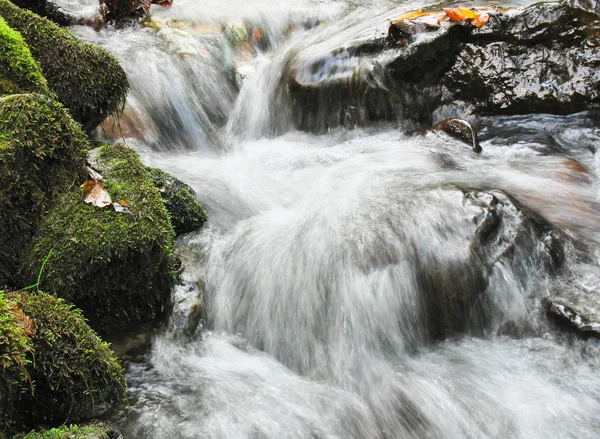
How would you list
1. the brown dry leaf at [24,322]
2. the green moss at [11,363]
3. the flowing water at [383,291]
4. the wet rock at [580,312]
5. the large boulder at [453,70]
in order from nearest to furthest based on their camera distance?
the green moss at [11,363], the brown dry leaf at [24,322], the flowing water at [383,291], the wet rock at [580,312], the large boulder at [453,70]

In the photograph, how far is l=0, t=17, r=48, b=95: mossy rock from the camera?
351 cm

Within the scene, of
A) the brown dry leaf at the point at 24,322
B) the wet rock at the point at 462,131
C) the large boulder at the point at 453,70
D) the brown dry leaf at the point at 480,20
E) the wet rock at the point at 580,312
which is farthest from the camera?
the brown dry leaf at the point at 480,20

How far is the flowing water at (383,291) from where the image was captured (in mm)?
3070

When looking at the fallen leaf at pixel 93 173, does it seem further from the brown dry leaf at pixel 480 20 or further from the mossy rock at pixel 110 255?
the brown dry leaf at pixel 480 20

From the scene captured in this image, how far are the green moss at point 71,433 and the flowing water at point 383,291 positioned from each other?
16.3 inches

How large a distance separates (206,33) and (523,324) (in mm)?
5990

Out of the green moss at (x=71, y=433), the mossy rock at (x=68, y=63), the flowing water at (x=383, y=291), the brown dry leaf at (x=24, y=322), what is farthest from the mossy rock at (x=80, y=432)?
the mossy rock at (x=68, y=63)

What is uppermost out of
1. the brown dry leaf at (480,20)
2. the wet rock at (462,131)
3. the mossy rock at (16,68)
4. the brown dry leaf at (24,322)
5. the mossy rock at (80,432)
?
the mossy rock at (16,68)

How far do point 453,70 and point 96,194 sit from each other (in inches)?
Result: 172

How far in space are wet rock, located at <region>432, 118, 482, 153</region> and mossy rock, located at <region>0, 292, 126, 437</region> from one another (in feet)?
13.3

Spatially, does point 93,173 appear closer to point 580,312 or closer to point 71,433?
point 71,433

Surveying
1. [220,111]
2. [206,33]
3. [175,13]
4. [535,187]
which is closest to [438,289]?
[535,187]

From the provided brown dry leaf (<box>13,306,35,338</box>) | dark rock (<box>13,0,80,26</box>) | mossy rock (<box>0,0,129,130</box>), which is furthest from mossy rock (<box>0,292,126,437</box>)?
dark rock (<box>13,0,80,26</box>)

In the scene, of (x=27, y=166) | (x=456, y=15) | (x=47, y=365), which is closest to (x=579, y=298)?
(x=47, y=365)
